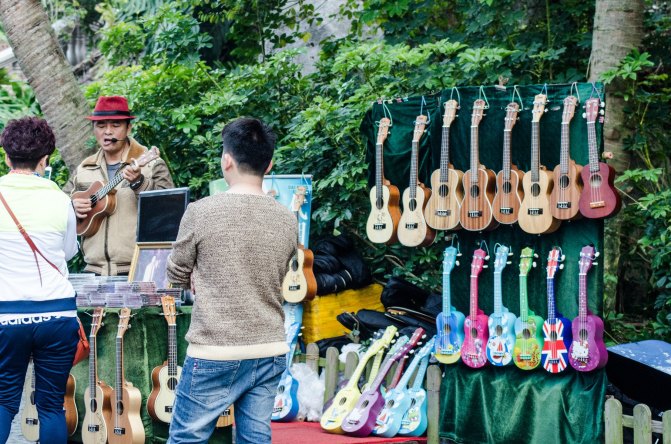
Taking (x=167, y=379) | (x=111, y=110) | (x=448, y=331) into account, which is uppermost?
(x=111, y=110)

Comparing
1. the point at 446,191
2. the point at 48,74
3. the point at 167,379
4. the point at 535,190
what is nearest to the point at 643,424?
the point at 535,190

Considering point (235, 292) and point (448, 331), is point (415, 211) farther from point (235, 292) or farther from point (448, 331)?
point (235, 292)

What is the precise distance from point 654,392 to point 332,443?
6.21 feet

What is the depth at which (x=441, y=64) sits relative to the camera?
7.74 metres

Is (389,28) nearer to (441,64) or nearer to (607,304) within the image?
(441,64)

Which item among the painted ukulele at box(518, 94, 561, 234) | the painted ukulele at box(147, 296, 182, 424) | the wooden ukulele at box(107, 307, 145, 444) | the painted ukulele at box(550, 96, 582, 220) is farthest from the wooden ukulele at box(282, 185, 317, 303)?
the painted ukulele at box(550, 96, 582, 220)

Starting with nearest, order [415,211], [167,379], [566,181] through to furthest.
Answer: [566,181], [167,379], [415,211]

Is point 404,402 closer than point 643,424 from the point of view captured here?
No

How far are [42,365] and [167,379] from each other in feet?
3.48

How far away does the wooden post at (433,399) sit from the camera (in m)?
6.14

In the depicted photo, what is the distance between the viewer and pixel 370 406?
6.09m

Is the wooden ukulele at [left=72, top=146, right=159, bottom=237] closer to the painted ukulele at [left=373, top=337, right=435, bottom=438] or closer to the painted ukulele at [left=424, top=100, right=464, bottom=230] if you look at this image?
the painted ukulele at [left=424, top=100, right=464, bottom=230]

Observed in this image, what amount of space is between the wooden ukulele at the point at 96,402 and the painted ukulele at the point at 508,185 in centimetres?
249

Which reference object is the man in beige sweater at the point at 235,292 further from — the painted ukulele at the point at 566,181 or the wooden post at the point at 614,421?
the wooden post at the point at 614,421
